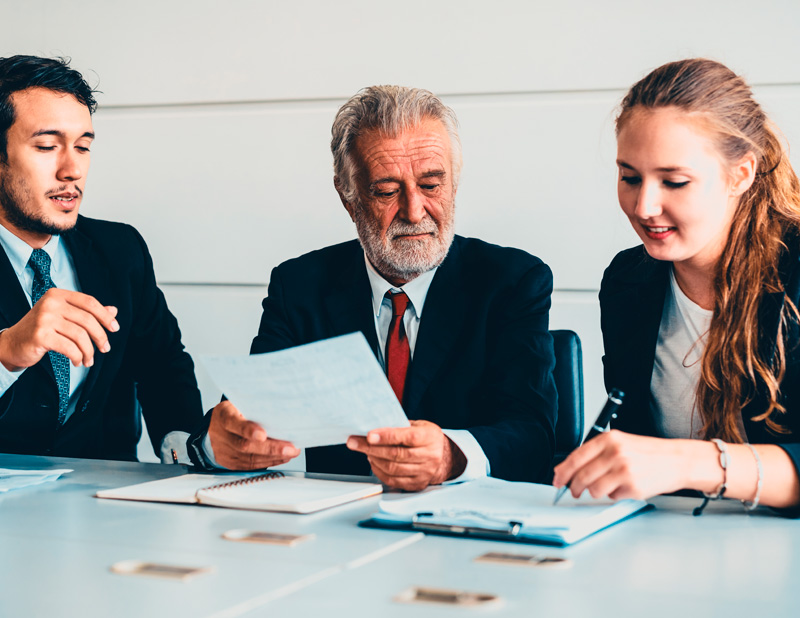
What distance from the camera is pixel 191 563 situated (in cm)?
102

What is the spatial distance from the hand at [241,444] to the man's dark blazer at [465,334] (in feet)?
1.33

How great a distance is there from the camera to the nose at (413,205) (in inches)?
78.7

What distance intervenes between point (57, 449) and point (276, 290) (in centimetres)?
69

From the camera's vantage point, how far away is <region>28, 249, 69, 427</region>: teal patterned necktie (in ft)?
7.21

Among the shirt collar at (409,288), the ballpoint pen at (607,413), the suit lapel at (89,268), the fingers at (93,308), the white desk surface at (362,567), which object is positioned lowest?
the white desk surface at (362,567)

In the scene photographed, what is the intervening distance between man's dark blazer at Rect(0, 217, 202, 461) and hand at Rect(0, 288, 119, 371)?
501mm

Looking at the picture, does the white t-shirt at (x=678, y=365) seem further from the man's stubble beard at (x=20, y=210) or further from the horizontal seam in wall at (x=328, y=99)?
the man's stubble beard at (x=20, y=210)

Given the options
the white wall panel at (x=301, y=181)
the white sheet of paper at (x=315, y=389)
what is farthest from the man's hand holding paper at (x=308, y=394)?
the white wall panel at (x=301, y=181)

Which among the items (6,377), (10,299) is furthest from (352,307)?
(10,299)

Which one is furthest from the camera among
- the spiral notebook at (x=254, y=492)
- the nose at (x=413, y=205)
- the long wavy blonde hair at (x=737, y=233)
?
the nose at (x=413, y=205)

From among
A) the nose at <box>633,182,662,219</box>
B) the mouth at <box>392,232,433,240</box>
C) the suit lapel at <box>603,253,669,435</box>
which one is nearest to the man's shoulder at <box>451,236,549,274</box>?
the mouth at <box>392,232,433,240</box>

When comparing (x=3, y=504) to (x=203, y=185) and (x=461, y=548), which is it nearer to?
(x=461, y=548)

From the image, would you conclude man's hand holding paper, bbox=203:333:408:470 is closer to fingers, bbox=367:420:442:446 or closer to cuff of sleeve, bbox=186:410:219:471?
fingers, bbox=367:420:442:446

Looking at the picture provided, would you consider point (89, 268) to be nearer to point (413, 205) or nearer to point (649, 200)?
point (413, 205)
